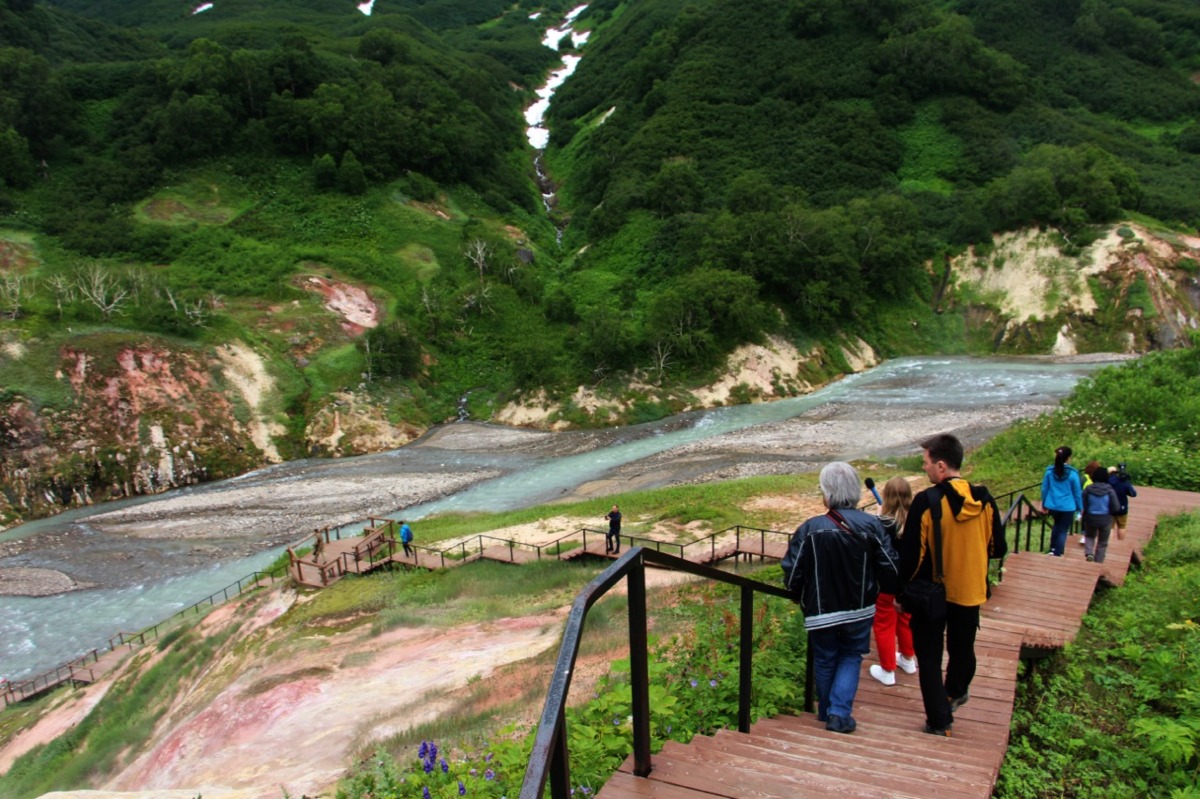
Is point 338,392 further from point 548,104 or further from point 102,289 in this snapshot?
point 548,104

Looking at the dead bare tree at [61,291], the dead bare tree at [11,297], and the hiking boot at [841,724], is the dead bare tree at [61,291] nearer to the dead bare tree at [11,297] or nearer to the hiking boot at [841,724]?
the dead bare tree at [11,297]

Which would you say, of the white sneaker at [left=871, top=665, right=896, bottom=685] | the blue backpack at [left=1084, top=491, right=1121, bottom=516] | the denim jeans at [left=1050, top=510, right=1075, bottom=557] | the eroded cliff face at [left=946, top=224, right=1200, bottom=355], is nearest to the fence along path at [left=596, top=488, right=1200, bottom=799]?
the white sneaker at [left=871, top=665, right=896, bottom=685]

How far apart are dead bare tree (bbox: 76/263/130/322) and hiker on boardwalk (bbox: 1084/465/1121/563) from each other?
148ft

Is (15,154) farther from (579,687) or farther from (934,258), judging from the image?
(934,258)

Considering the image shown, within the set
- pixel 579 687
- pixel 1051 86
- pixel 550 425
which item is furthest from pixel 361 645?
pixel 1051 86

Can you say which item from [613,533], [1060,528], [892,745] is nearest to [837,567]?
[892,745]

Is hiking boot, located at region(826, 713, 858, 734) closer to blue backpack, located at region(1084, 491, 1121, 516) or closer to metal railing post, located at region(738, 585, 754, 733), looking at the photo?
metal railing post, located at region(738, 585, 754, 733)

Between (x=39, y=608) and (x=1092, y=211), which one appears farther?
A: (x=1092, y=211)

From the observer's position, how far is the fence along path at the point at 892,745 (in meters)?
3.34

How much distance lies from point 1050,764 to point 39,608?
96.6 feet

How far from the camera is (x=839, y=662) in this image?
15.9 feet

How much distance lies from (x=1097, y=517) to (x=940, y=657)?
5.82 meters

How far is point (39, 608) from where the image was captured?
23.2 meters

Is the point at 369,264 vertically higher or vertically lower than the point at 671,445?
higher
